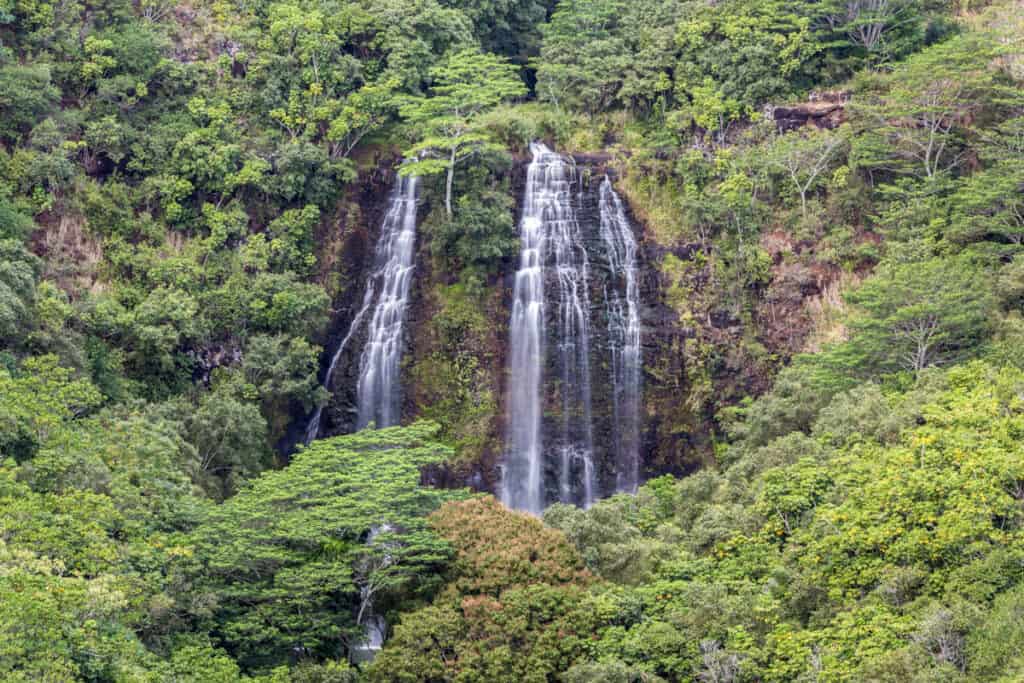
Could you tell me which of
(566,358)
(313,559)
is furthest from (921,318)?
(313,559)

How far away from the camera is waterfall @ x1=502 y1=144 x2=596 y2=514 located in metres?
37.0

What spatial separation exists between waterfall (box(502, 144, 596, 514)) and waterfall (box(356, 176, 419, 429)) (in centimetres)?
347

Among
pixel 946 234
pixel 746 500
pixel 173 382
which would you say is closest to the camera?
pixel 746 500

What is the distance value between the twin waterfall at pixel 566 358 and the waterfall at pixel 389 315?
3.49m

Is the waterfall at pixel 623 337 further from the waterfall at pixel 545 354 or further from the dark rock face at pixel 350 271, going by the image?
the dark rock face at pixel 350 271

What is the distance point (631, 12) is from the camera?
45.8 metres

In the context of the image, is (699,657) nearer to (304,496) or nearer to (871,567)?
(871,567)

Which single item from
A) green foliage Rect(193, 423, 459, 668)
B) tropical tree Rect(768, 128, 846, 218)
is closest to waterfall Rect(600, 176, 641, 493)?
tropical tree Rect(768, 128, 846, 218)

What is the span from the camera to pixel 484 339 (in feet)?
128

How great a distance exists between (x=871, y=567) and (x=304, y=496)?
1202 centimetres

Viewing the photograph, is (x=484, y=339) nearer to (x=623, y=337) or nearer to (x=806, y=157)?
(x=623, y=337)

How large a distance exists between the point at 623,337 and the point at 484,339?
13.7 ft

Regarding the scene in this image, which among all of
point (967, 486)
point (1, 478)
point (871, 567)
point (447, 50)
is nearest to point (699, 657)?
point (871, 567)

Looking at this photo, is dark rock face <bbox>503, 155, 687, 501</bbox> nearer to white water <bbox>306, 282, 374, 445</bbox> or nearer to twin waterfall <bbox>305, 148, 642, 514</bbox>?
twin waterfall <bbox>305, 148, 642, 514</bbox>
